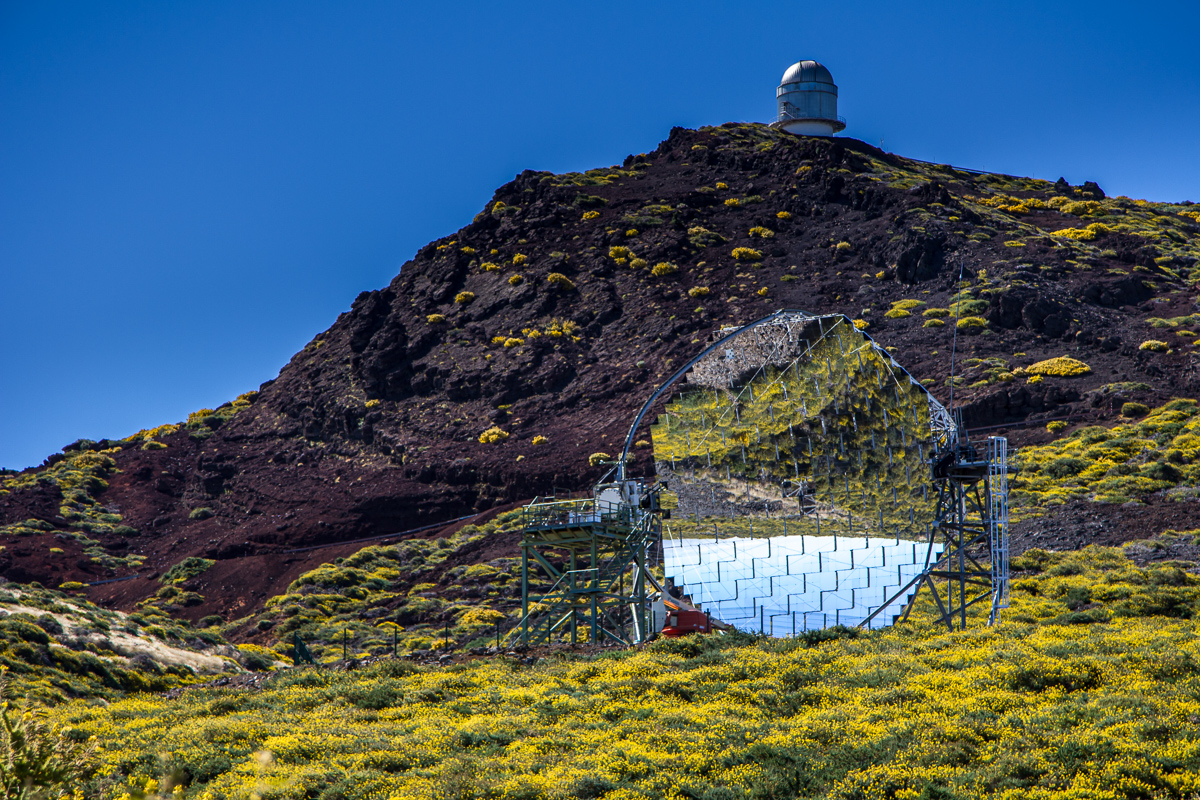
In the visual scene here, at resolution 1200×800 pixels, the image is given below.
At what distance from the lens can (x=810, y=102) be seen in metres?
127

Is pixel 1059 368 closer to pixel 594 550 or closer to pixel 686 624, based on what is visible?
pixel 594 550

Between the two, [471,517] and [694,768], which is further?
[471,517]

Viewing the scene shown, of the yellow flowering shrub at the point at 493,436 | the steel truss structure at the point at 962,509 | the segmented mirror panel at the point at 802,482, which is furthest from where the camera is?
the yellow flowering shrub at the point at 493,436

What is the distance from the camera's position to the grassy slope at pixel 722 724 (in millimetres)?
20453

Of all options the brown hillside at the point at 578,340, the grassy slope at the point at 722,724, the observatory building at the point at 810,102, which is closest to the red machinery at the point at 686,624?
the grassy slope at the point at 722,724

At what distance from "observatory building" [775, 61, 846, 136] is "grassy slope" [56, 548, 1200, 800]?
99.2 meters

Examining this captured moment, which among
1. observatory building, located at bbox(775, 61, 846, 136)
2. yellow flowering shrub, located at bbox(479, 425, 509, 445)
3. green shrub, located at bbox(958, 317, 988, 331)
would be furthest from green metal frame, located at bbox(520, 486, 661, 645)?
observatory building, located at bbox(775, 61, 846, 136)

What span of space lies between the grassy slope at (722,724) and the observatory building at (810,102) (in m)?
99.2

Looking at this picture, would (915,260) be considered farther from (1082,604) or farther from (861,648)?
(861,648)

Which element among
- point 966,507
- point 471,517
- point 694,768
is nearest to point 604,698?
point 694,768

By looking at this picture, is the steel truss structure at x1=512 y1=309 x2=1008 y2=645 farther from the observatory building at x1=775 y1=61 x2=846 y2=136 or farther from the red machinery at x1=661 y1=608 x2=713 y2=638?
the observatory building at x1=775 y1=61 x2=846 y2=136

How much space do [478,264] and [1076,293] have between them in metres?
53.5

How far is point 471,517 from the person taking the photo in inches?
2950

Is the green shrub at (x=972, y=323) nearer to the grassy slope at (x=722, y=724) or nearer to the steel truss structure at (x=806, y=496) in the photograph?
the steel truss structure at (x=806, y=496)
